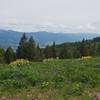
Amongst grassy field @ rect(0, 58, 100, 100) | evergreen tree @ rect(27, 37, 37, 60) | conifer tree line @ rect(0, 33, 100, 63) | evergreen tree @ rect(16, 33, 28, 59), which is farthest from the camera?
conifer tree line @ rect(0, 33, 100, 63)

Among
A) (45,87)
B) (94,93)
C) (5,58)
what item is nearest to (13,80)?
(45,87)

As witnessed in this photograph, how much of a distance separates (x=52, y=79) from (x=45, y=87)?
1.53 metres

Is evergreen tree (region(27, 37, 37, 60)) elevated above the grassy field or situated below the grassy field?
above

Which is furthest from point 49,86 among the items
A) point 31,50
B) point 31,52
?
point 31,50

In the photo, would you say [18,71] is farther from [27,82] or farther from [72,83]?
[72,83]

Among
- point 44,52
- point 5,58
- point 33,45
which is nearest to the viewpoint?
point 33,45

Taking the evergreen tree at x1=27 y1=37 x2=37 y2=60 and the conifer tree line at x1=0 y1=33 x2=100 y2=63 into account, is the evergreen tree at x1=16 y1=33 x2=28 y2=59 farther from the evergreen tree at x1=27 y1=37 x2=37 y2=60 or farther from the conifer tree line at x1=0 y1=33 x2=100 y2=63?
the evergreen tree at x1=27 y1=37 x2=37 y2=60

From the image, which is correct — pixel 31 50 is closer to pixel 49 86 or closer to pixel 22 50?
pixel 22 50

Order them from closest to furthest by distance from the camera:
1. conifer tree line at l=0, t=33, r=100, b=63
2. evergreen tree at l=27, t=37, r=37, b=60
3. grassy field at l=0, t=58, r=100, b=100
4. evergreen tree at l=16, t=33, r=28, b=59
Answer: grassy field at l=0, t=58, r=100, b=100 < evergreen tree at l=16, t=33, r=28, b=59 < evergreen tree at l=27, t=37, r=37, b=60 < conifer tree line at l=0, t=33, r=100, b=63

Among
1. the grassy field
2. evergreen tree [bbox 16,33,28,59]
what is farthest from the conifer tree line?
the grassy field

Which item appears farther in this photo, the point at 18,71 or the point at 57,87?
the point at 18,71

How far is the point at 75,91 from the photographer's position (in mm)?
14250

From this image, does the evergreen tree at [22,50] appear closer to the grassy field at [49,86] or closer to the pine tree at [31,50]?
the pine tree at [31,50]

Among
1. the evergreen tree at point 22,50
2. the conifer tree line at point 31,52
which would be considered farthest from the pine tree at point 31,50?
the evergreen tree at point 22,50
